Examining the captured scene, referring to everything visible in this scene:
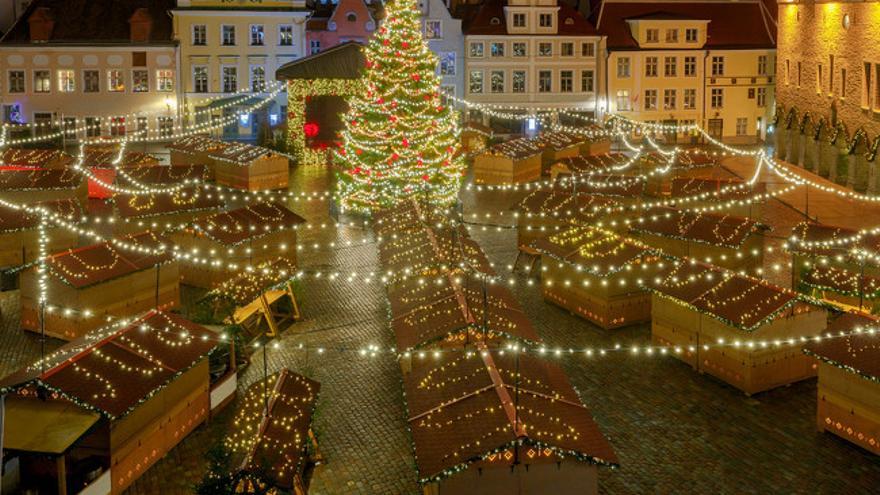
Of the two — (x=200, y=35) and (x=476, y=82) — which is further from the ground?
(x=200, y=35)

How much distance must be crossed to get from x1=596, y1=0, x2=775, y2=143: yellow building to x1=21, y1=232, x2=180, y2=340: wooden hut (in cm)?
4105

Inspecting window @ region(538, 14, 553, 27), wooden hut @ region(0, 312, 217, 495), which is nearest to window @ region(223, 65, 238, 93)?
window @ region(538, 14, 553, 27)

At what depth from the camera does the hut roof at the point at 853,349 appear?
1473 centimetres

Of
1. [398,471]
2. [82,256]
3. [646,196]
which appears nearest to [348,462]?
[398,471]

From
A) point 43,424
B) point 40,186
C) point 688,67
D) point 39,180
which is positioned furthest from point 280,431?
point 688,67

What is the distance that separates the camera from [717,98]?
59.0 meters

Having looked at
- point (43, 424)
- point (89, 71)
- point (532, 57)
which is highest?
point (532, 57)

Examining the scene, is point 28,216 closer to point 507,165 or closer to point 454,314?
point 454,314

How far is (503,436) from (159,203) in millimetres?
16978

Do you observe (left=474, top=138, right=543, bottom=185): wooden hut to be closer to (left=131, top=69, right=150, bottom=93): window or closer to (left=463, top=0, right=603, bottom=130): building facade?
(left=463, top=0, right=603, bottom=130): building facade

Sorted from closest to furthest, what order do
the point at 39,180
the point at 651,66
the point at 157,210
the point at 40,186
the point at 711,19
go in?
the point at 157,210, the point at 40,186, the point at 39,180, the point at 651,66, the point at 711,19

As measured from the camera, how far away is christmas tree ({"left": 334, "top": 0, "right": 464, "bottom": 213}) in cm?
3291

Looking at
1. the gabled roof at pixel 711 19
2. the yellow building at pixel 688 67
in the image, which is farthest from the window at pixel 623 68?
the gabled roof at pixel 711 19

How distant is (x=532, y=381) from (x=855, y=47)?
30747 millimetres
